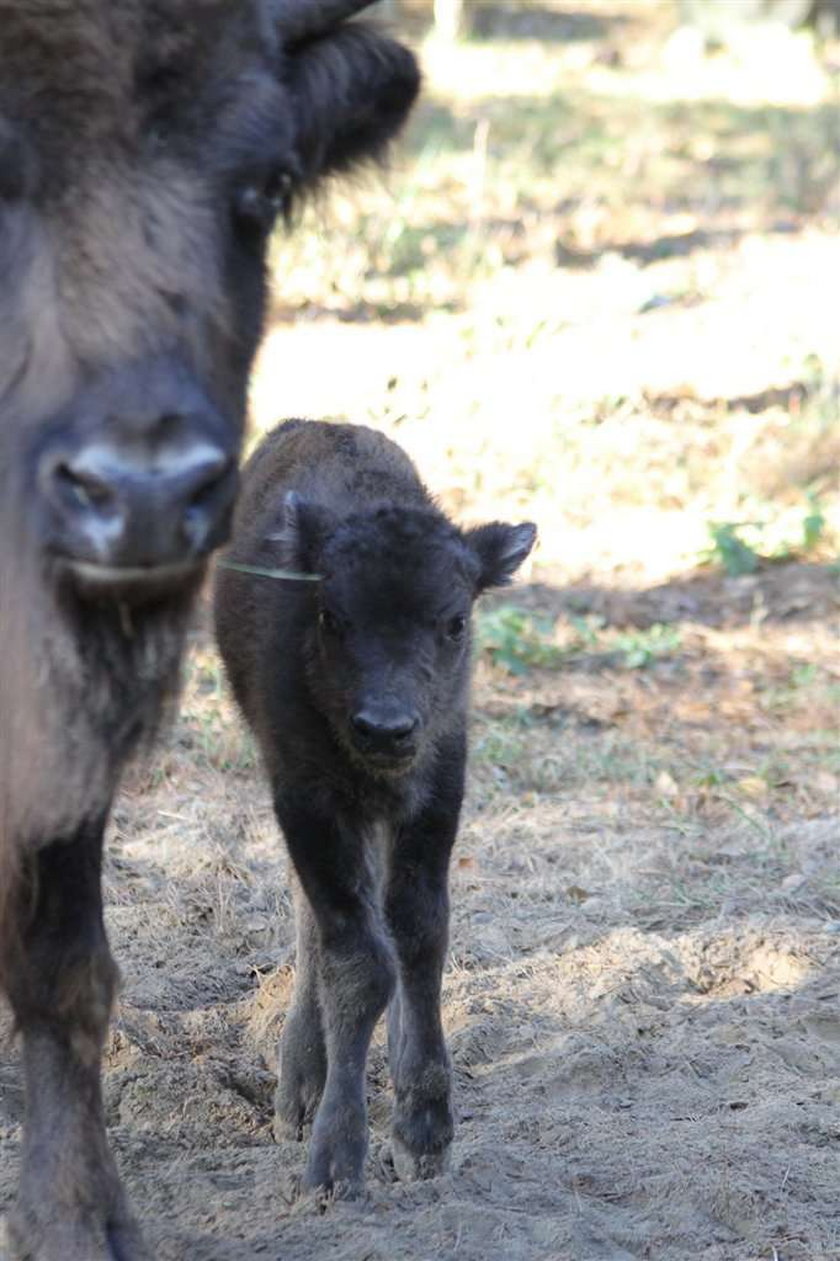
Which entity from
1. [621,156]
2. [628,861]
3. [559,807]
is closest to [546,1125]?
[628,861]

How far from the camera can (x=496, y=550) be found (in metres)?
6.24

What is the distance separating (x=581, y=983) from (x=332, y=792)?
1471 mm

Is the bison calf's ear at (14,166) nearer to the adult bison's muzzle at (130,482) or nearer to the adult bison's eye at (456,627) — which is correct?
the adult bison's muzzle at (130,482)

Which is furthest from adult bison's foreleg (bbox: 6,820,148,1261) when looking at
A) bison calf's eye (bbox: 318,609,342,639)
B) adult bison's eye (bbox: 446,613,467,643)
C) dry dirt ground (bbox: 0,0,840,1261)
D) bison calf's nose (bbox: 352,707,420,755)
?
adult bison's eye (bbox: 446,613,467,643)

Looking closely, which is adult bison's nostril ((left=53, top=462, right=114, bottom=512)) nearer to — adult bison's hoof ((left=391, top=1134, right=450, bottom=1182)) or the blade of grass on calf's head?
the blade of grass on calf's head

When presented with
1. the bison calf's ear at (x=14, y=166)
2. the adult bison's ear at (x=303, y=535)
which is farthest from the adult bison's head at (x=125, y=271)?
the adult bison's ear at (x=303, y=535)

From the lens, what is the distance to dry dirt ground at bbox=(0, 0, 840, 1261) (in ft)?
17.8

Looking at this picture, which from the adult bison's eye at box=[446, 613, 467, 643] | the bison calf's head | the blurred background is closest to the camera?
the bison calf's head

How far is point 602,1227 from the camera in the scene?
16.9 feet

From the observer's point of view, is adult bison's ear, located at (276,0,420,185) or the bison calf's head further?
the bison calf's head

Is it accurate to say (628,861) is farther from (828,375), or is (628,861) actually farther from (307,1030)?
(828,375)

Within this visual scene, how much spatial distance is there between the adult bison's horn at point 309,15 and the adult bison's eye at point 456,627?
1737 millimetres

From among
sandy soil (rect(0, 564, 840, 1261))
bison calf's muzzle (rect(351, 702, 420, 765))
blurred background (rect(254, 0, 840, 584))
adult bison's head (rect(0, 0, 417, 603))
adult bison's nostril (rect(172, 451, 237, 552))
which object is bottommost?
blurred background (rect(254, 0, 840, 584))

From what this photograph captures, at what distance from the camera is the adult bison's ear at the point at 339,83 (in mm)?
4883
